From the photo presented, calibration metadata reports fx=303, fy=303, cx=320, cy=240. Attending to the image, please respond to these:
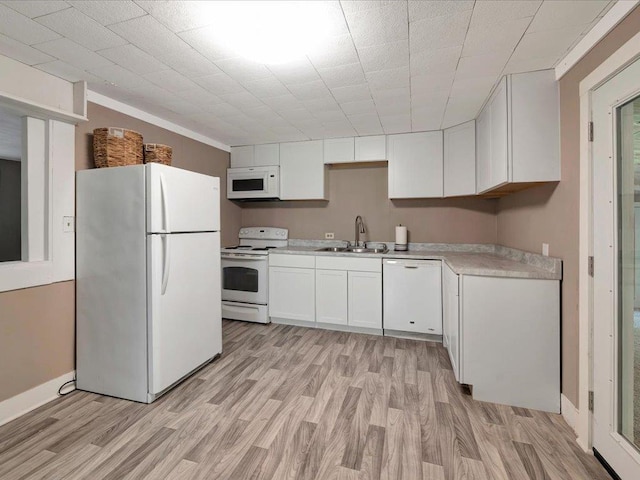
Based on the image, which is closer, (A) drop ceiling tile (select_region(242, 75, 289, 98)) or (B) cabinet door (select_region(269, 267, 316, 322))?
(A) drop ceiling tile (select_region(242, 75, 289, 98))

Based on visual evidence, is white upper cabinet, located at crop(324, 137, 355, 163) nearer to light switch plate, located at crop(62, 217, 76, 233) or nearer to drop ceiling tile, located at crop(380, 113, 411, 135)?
drop ceiling tile, located at crop(380, 113, 411, 135)

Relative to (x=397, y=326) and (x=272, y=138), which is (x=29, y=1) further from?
(x=397, y=326)

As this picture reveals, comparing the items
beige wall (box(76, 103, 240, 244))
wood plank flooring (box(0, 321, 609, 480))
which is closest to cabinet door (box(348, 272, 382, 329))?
wood plank flooring (box(0, 321, 609, 480))

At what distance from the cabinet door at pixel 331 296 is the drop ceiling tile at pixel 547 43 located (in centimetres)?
241

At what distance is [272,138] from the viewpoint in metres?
3.81

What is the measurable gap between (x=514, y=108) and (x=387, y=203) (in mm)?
1946

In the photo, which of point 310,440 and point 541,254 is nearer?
point 310,440

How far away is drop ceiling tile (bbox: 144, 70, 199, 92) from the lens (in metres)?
2.12

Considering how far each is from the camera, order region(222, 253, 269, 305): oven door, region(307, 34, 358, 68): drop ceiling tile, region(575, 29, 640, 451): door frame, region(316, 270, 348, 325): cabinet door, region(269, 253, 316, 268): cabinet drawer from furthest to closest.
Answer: region(222, 253, 269, 305): oven door, region(269, 253, 316, 268): cabinet drawer, region(316, 270, 348, 325): cabinet door, region(307, 34, 358, 68): drop ceiling tile, region(575, 29, 640, 451): door frame

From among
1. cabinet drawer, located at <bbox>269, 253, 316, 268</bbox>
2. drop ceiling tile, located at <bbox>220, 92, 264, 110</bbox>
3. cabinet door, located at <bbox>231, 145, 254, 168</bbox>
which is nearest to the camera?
drop ceiling tile, located at <bbox>220, 92, 264, 110</bbox>

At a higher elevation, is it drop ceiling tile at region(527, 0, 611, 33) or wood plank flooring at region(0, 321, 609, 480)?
drop ceiling tile at region(527, 0, 611, 33)

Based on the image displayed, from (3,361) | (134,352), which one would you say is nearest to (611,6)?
(134,352)

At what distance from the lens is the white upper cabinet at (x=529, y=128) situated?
2.00 m

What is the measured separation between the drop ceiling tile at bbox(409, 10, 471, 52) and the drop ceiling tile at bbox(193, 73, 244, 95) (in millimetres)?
1275
